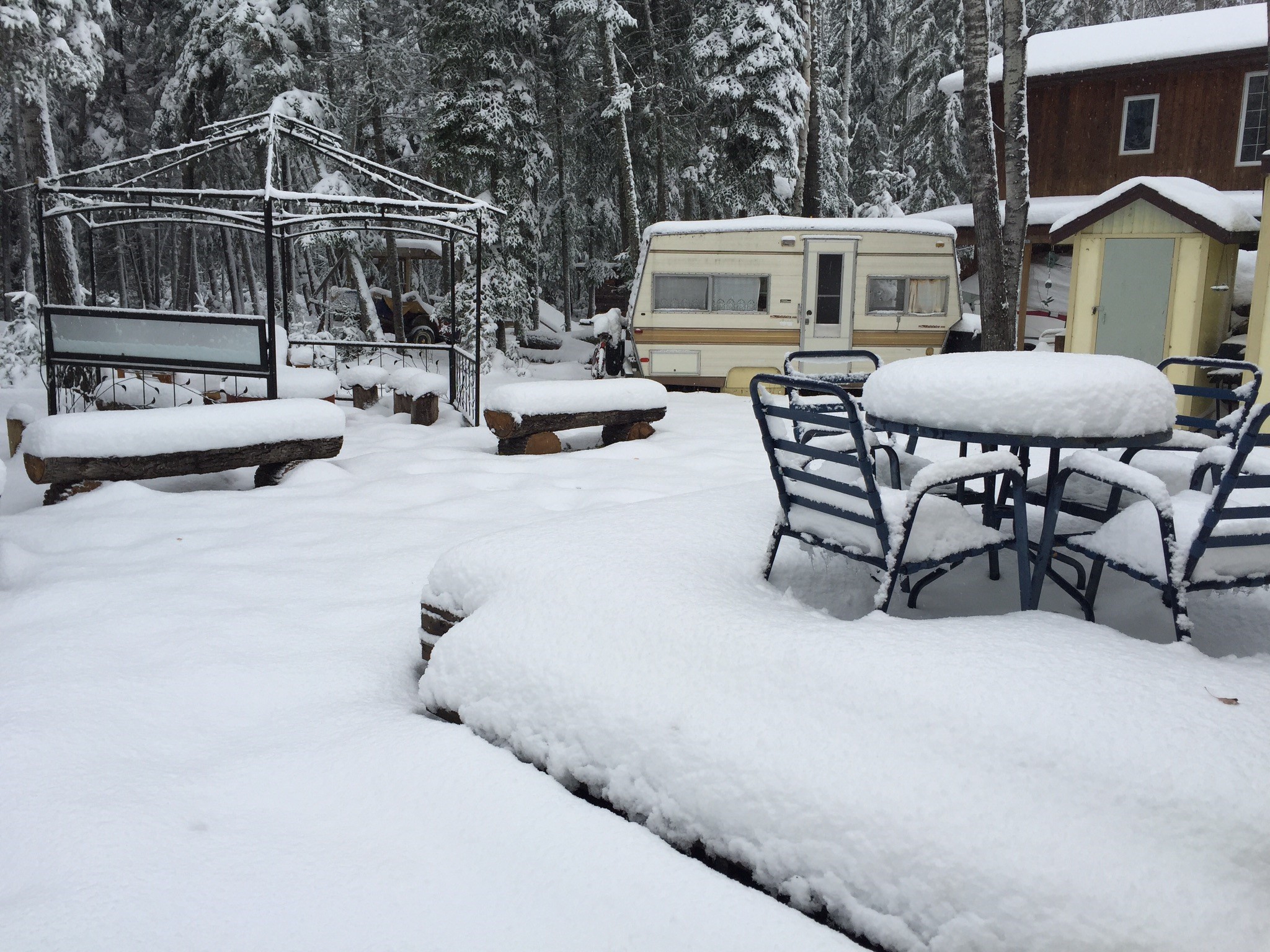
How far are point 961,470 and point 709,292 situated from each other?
1117cm

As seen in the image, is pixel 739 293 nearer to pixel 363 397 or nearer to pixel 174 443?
pixel 363 397

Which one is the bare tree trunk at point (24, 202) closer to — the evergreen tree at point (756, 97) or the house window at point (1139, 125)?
the evergreen tree at point (756, 97)

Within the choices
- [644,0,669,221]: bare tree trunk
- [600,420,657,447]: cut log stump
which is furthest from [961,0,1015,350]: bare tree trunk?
[644,0,669,221]: bare tree trunk

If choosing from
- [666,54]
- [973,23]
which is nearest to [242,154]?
[666,54]

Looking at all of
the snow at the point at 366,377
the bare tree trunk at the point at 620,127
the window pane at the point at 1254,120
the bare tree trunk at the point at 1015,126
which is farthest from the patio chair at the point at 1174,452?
the bare tree trunk at the point at 620,127

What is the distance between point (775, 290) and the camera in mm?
13766

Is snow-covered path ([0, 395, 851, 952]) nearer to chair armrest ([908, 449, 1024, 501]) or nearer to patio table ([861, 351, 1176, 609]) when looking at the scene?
chair armrest ([908, 449, 1024, 501])

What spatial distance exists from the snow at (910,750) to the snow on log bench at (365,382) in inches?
358

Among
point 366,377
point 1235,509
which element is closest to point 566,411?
point 366,377

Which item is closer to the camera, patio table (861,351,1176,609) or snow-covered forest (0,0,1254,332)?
patio table (861,351,1176,609)

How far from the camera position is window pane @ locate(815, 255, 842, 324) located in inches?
543

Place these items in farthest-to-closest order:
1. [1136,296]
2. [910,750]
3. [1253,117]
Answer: [1253,117], [1136,296], [910,750]

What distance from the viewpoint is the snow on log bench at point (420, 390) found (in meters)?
10.5

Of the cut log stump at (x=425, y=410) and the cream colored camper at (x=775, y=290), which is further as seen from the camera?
the cream colored camper at (x=775, y=290)
